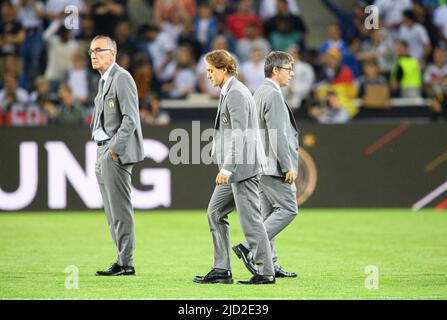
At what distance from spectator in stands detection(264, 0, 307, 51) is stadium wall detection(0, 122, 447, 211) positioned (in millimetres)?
3648

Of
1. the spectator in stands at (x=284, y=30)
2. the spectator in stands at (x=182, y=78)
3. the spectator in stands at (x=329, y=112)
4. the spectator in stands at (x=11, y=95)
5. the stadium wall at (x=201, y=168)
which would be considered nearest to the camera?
the stadium wall at (x=201, y=168)

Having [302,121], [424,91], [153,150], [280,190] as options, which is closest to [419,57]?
[424,91]

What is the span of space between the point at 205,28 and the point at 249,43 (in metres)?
0.99

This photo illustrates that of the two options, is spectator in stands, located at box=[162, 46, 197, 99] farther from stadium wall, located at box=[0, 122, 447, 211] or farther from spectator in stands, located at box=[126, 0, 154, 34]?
stadium wall, located at box=[0, 122, 447, 211]

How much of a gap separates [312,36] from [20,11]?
5.88 metres

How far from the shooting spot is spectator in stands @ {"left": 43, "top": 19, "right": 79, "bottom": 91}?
1983 centimetres

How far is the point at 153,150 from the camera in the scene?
17.5m

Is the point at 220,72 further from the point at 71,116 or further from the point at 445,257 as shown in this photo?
the point at 71,116

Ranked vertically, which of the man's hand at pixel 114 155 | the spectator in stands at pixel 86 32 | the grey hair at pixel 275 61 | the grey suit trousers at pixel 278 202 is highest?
the spectator in stands at pixel 86 32

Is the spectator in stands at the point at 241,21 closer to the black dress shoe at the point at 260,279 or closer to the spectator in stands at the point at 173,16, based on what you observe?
the spectator in stands at the point at 173,16

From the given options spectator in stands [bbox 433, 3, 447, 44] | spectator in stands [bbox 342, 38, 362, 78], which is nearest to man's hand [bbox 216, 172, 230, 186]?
spectator in stands [bbox 342, 38, 362, 78]

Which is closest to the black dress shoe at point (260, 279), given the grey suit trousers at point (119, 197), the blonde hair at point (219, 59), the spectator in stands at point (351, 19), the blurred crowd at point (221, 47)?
the grey suit trousers at point (119, 197)

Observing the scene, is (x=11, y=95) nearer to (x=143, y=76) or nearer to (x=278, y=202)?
(x=143, y=76)

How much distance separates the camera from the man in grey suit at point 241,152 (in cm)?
919
